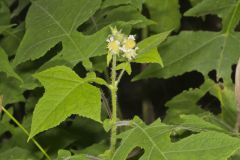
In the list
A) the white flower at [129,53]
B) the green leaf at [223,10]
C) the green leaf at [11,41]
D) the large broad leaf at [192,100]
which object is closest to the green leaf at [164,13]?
the green leaf at [223,10]

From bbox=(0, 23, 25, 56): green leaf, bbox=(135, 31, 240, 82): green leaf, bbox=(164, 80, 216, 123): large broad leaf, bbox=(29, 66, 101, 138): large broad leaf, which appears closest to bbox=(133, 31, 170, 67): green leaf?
bbox=(29, 66, 101, 138): large broad leaf

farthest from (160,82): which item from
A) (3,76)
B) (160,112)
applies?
(3,76)

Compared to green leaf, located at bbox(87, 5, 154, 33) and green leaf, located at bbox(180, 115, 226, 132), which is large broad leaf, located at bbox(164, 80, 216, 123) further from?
green leaf, located at bbox(180, 115, 226, 132)

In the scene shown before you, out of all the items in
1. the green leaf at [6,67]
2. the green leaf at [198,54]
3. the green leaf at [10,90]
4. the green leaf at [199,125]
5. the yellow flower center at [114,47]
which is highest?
the yellow flower center at [114,47]

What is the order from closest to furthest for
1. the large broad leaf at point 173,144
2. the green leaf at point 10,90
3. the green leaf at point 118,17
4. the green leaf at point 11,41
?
the large broad leaf at point 173,144 < the green leaf at point 118,17 < the green leaf at point 10,90 < the green leaf at point 11,41

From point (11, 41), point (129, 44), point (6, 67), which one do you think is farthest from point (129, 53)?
point (11, 41)

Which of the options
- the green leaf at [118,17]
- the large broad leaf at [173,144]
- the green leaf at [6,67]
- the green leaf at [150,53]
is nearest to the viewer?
the large broad leaf at [173,144]

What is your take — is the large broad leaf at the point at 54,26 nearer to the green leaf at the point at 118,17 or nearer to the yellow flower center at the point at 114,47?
the green leaf at the point at 118,17
